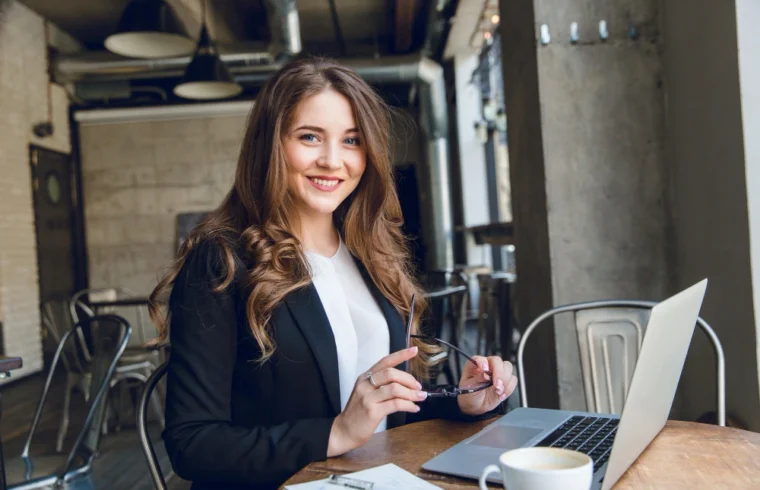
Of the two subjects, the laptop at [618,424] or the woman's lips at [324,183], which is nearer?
the laptop at [618,424]

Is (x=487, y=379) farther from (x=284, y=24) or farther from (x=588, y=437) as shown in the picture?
(x=284, y=24)

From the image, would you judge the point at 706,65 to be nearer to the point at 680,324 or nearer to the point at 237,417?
the point at 680,324

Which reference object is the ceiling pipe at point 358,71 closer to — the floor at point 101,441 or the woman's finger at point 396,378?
the floor at point 101,441

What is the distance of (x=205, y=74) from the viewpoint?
5363 mm

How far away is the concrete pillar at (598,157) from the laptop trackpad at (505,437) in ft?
4.69

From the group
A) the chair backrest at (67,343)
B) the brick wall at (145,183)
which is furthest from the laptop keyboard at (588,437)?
the brick wall at (145,183)

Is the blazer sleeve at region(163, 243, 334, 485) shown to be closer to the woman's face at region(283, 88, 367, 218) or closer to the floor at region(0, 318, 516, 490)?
the woman's face at region(283, 88, 367, 218)

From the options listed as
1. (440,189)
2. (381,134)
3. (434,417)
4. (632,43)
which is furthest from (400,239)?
(440,189)

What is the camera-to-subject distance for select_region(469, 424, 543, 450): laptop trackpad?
3.61ft

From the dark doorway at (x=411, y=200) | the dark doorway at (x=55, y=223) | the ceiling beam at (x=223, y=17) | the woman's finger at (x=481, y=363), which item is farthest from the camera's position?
the dark doorway at (x=411, y=200)

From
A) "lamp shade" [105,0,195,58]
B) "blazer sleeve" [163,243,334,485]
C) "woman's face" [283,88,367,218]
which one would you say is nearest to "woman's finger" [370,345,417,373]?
"blazer sleeve" [163,243,334,485]

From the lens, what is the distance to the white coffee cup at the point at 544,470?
672 millimetres

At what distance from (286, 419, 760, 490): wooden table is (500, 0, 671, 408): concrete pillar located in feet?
4.60

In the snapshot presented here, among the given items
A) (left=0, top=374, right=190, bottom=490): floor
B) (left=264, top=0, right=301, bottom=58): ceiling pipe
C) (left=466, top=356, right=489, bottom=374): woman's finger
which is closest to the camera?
(left=466, top=356, right=489, bottom=374): woman's finger
